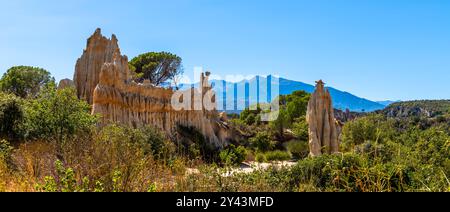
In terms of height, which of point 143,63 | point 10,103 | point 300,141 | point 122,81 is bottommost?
point 300,141

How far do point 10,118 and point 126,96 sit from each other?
9069 millimetres

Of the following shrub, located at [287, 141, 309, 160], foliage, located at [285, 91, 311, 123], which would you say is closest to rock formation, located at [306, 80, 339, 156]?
shrub, located at [287, 141, 309, 160]

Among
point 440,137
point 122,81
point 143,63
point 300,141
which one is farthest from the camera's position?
point 143,63

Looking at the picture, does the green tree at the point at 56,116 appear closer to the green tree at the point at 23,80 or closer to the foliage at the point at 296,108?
the green tree at the point at 23,80

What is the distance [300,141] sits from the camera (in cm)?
3897

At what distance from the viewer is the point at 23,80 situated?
36250 millimetres

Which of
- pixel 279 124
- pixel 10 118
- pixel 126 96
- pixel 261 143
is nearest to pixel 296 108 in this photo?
pixel 279 124

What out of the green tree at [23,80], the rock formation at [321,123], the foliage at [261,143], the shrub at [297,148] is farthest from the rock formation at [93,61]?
the shrub at [297,148]

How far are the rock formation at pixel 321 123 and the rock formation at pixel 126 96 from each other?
1054 cm

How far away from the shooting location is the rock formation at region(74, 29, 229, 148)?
24422 millimetres

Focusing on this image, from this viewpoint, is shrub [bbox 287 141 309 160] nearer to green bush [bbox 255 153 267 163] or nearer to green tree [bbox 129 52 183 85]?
green bush [bbox 255 153 267 163]

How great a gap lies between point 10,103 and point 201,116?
17221 mm
